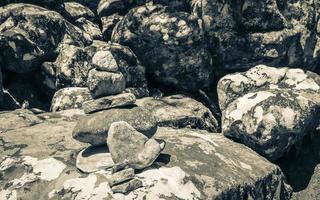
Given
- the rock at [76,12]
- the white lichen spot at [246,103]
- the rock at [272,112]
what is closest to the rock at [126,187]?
the rock at [272,112]

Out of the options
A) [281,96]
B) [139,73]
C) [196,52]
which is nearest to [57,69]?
[139,73]

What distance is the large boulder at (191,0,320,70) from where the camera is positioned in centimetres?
1719

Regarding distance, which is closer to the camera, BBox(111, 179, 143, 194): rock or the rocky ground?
BBox(111, 179, 143, 194): rock

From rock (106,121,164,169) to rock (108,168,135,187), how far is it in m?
0.24

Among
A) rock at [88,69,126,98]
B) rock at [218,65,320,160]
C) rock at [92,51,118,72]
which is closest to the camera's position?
rock at [92,51,118,72]

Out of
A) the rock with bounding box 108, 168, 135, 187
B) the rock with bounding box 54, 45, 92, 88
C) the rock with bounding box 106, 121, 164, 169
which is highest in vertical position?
the rock with bounding box 54, 45, 92, 88

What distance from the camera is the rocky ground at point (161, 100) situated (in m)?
10.6

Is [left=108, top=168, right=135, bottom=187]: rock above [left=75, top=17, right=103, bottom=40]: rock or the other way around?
the other way around

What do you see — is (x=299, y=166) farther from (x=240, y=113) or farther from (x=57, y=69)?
(x=57, y=69)

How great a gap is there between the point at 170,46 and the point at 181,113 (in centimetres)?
313

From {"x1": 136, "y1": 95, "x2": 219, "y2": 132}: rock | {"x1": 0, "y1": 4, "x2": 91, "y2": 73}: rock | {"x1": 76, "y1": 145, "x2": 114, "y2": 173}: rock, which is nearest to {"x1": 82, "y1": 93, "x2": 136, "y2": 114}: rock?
{"x1": 76, "y1": 145, "x2": 114, "y2": 173}: rock

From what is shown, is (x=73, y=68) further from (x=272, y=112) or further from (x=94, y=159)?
(x=272, y=112)

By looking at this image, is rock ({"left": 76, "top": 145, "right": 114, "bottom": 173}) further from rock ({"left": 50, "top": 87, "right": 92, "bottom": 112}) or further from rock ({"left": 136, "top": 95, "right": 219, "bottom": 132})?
rock ({"left": 50, "top": 87, "right": 92, "bottom": 112})

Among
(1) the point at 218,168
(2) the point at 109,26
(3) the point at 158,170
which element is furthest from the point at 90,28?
(3) the point at 158,170
